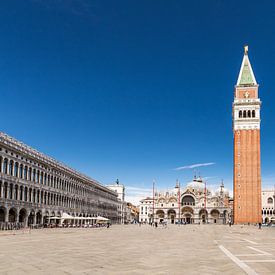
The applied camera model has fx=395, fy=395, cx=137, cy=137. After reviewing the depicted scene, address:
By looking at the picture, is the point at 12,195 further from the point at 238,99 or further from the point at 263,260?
the point at 238,99

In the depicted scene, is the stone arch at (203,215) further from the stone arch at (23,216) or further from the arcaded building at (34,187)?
the stone arch at (23,216)

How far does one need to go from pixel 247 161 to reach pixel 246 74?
84.5 ft

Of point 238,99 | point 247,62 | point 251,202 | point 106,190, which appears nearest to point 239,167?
point 251,202

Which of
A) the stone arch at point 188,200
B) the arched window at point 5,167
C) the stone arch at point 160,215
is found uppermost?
the arched window at point 5,167

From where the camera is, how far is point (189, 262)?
1408 centimetres

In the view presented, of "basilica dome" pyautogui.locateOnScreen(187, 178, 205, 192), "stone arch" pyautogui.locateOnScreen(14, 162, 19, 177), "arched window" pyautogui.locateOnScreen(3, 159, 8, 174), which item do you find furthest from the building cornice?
"basilica dome" pyautogui.locateOnScreen(187, 178, 205, 192)

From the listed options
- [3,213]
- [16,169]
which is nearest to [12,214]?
[3,213]

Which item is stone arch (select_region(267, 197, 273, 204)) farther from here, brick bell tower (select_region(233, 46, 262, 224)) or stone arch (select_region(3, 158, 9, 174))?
stone arch (select_region(3, 158, 9, 174))

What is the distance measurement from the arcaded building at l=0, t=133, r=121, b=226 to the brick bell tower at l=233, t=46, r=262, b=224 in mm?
39488

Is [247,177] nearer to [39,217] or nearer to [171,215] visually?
[171,215]

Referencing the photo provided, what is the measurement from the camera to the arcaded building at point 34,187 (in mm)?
53844

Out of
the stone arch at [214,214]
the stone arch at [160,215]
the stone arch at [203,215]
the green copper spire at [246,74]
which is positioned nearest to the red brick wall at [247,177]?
the green copper spire at [246,74]

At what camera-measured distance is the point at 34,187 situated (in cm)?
6350

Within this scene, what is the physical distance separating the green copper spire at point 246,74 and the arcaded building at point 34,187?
2017 inches
